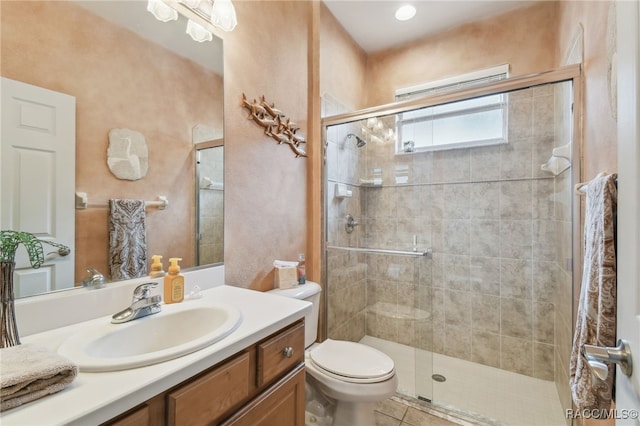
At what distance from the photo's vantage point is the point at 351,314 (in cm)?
243

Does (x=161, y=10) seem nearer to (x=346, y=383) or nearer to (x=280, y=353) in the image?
(x=280, y=353)

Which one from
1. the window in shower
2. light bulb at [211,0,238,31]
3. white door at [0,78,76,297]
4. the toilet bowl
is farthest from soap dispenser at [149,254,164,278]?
the window in shower

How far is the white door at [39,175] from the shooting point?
808 millimetres

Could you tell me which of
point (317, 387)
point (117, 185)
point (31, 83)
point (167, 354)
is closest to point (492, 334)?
point (317, 387)

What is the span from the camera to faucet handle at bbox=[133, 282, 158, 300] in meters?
0.95

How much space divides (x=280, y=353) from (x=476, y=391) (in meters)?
1.70

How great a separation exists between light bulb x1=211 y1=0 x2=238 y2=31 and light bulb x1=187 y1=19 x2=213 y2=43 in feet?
0.19

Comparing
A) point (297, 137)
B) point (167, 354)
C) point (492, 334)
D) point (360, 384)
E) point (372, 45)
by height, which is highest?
point (372, 45)

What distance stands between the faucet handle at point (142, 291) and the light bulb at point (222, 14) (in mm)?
1203

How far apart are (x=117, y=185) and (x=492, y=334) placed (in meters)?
2.64

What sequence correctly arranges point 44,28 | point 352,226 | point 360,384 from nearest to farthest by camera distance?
point 44,28, point 360,384, point 352,226

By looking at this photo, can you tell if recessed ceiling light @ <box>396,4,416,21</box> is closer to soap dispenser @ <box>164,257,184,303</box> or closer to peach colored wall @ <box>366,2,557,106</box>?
peach colored wall @ <box>366,2,557,106</box>

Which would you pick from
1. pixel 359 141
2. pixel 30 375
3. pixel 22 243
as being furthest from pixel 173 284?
pixel 359 141

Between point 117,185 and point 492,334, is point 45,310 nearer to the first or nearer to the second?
point 117,185
